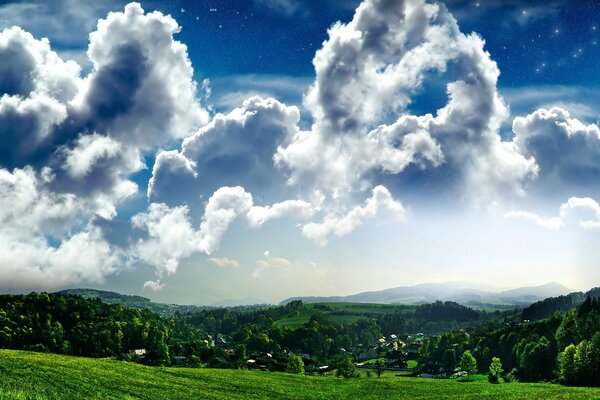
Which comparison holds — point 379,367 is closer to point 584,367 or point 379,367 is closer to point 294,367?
point 294,367

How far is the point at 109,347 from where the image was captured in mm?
131000

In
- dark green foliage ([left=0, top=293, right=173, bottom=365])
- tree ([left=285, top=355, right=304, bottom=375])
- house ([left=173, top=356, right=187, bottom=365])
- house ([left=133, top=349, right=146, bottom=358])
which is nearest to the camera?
tree ([left=285, top=355, right=304, bottom=375])

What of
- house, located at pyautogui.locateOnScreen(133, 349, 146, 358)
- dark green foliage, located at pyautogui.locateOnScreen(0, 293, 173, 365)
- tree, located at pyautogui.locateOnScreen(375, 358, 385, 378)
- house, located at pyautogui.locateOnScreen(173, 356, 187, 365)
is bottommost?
tree, located at pyautogui.locateOnScreen(375, 358, 385, 378)

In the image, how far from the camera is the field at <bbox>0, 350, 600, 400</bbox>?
50344mm

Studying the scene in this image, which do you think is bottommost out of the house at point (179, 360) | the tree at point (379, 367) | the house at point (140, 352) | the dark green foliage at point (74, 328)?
the tree at point (379, 367)

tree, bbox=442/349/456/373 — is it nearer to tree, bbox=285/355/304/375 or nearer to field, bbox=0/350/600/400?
tree, bbox=285/355/304/375

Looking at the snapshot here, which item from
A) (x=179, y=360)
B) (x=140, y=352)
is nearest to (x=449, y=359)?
(x=179, y=360)

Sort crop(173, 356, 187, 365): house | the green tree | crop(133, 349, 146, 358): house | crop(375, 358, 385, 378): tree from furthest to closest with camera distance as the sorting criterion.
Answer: crop(173, 356, 187, 365): house < crop(133, 349, 146, 358): house < crop(375, 358, 385, 378): tree < the green tree

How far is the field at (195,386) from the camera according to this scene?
50344 millimetres

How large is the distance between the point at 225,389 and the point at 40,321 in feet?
312

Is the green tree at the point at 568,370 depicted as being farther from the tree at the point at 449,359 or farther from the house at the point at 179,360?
the house at the point at 179,360

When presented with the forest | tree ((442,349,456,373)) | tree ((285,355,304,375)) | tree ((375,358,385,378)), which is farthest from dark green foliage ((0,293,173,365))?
tree ((442,349,456,373))

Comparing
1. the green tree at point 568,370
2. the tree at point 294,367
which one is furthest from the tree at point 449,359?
the green tree at point 568,370

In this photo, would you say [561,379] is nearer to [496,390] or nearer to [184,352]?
[496,390]
